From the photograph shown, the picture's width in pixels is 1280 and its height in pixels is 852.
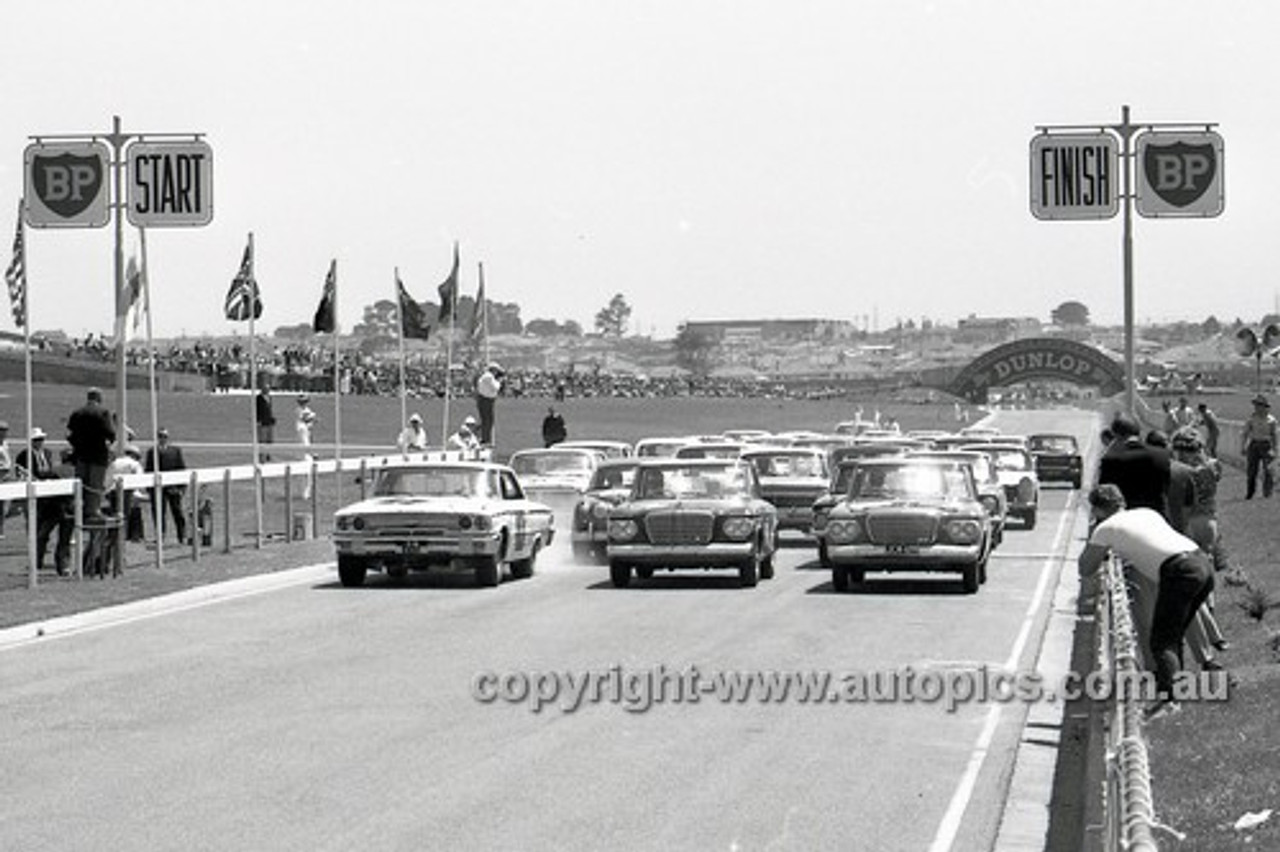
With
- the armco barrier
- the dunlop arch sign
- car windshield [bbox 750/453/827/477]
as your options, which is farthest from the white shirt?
the dunlop arch sign

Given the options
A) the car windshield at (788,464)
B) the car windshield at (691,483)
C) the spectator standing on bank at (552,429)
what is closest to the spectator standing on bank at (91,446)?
the car windshield at (691,483)

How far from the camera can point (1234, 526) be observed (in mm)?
33250

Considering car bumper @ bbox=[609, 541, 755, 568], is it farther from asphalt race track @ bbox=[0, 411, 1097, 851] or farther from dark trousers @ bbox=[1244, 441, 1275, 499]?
dark trousers @ bbox=[1244, 441, 1275, 499]

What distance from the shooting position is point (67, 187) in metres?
28.8

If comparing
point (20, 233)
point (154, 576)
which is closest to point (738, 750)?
point (154, 576)

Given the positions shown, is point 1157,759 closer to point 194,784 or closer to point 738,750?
point 738,750

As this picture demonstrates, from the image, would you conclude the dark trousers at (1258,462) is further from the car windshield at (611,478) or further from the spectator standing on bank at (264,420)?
the spectator standing on bank at (264,420)

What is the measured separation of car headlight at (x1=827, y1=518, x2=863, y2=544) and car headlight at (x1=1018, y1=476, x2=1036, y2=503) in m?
12.6

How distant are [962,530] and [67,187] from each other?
37.9ft

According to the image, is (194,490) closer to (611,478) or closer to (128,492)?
(128,492)

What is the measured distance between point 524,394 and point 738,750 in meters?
108

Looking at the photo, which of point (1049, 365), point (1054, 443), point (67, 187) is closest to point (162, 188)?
point (67, 187)

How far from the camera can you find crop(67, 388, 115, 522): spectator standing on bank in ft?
86.4

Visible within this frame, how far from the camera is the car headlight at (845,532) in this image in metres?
25.2
